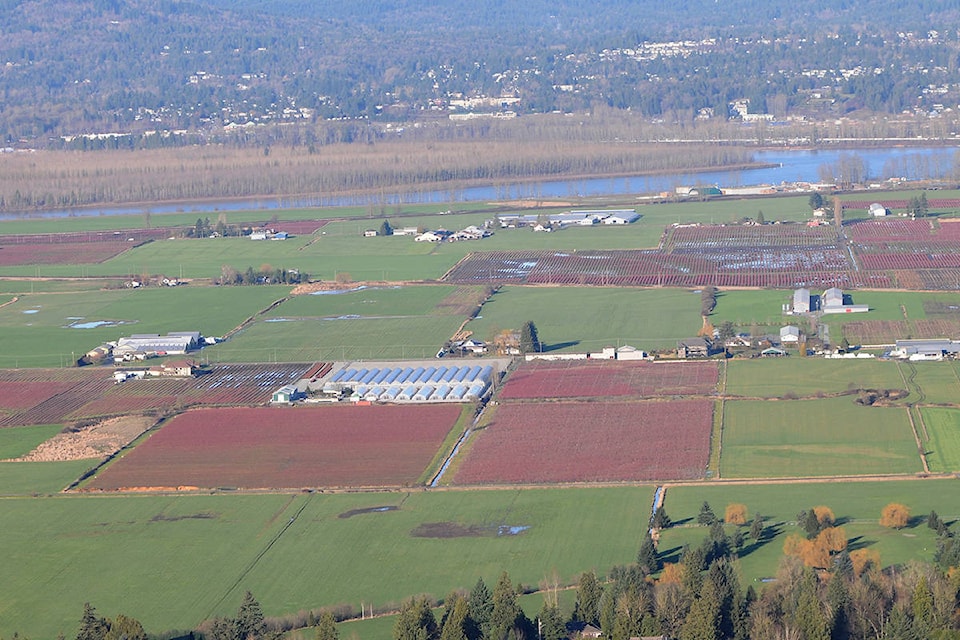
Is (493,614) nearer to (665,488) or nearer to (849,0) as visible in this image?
(665,488)

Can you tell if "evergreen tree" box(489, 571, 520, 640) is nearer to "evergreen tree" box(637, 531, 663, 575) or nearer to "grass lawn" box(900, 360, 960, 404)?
"evergreen tree" box(637, 531, 663, 575)

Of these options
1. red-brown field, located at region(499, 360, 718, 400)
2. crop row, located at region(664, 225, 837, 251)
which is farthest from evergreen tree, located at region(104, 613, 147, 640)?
crop row, located at region(664, 225, 837, 251)

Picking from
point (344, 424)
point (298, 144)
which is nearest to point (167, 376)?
point (344, 424)

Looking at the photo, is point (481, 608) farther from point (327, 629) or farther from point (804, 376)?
point (804, 376)

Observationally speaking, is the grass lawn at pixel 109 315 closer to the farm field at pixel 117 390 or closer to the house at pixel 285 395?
the farm field at pixel 117 390

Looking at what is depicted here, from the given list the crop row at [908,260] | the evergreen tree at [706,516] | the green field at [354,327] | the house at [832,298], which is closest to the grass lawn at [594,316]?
the green field at [354,327]

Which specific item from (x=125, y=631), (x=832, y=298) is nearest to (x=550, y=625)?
(x=125, y=631)

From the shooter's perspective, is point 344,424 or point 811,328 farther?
point 811,328
